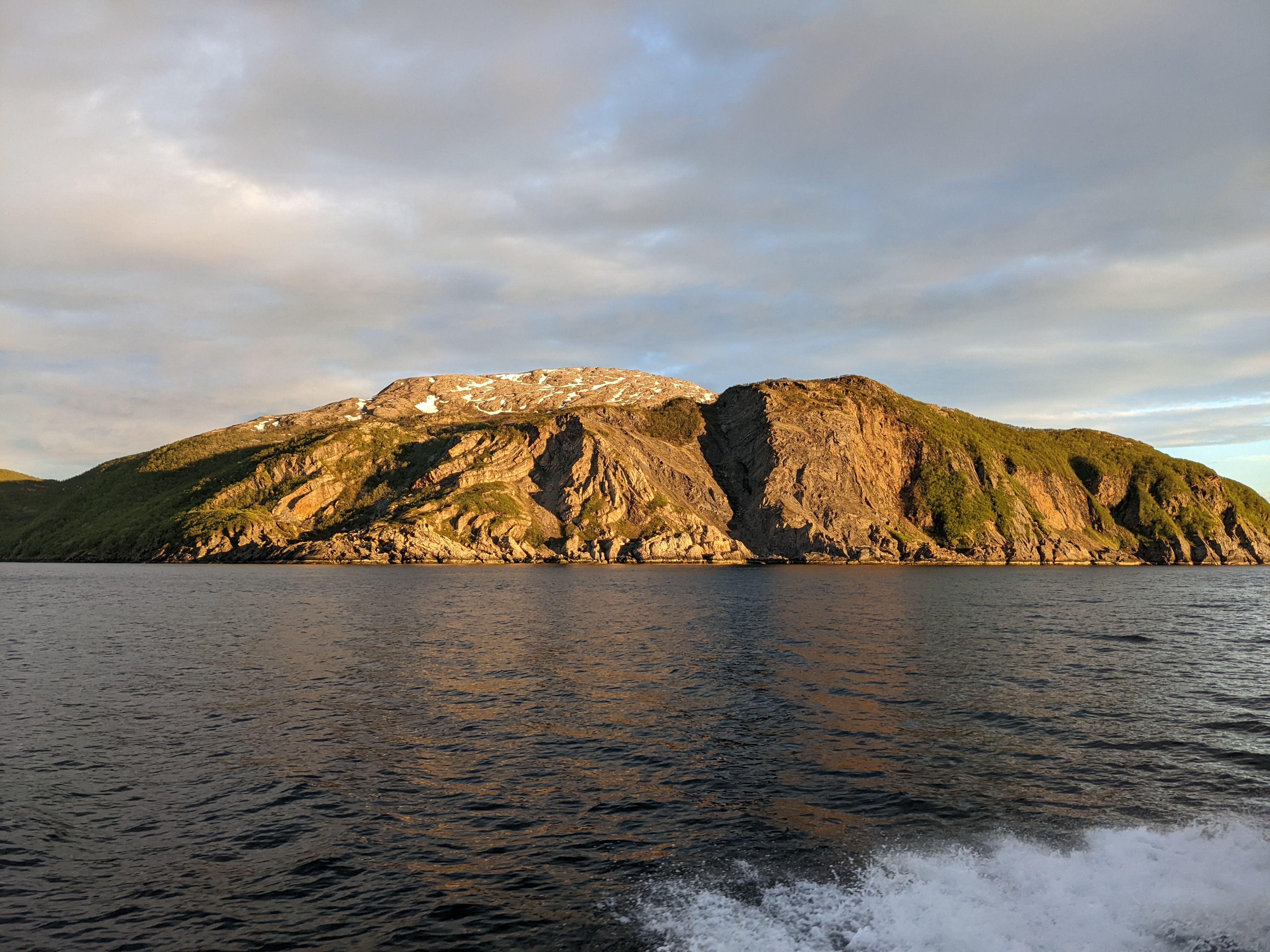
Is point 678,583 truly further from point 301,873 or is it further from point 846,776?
point 301,873

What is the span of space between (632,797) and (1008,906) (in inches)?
403

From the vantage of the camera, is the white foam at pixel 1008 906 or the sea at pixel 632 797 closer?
the white foam at pixel 1008 906

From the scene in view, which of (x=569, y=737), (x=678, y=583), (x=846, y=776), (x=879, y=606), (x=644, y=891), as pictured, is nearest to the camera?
(x=644, y=891)

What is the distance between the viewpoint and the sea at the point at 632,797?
46.2 ft

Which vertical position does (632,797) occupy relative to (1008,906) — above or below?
below

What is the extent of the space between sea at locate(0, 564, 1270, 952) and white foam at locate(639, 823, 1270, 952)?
73 millimetres

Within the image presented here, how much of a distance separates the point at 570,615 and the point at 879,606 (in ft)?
118

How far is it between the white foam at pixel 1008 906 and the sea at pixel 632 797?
0.07m

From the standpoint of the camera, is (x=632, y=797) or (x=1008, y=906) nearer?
(x=1008, y=906)

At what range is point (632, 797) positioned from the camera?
21.3 meters

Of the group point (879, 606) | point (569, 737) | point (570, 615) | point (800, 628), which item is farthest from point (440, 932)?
point (879, 606)

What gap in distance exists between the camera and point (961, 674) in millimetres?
41094

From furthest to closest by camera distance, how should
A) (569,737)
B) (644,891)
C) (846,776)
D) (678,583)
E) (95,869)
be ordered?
(678,583)
(569,737)
(846,776)
(95,869)
(644,891)

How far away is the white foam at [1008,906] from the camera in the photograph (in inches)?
519
